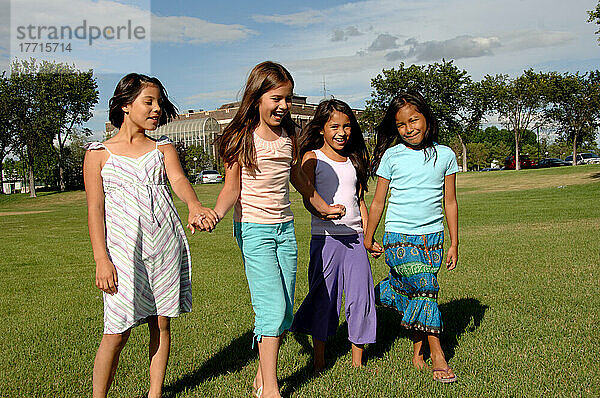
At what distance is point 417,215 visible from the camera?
4266mm

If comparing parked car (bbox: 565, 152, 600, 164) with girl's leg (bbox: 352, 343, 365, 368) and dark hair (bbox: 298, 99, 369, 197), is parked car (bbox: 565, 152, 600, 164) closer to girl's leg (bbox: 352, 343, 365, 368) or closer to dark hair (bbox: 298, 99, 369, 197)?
dark hair (bbox: 298, 99, 369, 197)

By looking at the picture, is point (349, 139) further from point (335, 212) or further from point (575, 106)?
point (575, 106)

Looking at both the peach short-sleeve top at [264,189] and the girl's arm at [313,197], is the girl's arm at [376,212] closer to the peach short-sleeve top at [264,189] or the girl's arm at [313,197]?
the girl's arm at [313,197]

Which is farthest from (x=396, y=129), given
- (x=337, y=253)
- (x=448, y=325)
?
(x=448, y=325)

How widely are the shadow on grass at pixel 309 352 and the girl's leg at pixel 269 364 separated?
33cm

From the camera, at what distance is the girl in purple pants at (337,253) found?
4.40m

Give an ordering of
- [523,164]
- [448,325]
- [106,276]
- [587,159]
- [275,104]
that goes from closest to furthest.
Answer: [106,276]
[275,104]
[448,325]
[587,159]
[523,164]

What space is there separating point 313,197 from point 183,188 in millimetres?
1042

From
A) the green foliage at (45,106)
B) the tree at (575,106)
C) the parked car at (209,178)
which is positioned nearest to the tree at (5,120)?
the green foliage at (45,106)

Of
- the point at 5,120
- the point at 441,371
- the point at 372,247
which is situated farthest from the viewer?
the point at 5,120

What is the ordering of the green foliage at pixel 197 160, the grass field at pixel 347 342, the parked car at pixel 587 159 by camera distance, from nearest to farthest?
1. the grass field at pixel 347 342
2. the parked car at pixel 587 159
3. the green foliage at pixel 197 160

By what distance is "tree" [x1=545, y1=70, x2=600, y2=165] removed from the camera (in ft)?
165

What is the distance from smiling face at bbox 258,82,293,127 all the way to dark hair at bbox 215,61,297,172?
0.09 feet

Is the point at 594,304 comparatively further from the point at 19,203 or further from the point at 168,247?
the point at 19,203
